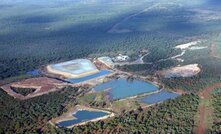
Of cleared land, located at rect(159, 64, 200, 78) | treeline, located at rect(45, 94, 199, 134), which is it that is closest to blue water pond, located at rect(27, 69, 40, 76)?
cleared land, located at rect(159, 64, 200, 78)

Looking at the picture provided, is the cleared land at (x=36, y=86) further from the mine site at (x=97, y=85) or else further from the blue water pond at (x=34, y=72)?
the blue water pond at (x=34, y=72)

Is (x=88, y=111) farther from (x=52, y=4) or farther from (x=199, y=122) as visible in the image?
(x=52, y=4)

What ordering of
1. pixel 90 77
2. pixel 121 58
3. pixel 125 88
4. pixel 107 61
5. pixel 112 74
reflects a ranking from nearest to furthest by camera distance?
1. pixel 125 88
2. pixel 90 77
3. pixel 112 74
4. pixel 107 61
5. pixel 121 58

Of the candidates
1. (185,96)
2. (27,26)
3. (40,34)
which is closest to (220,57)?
(185,96)

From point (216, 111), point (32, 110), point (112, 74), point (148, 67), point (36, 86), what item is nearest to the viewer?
point (216, 111)

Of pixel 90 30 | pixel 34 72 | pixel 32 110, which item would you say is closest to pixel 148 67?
pixel 34 72

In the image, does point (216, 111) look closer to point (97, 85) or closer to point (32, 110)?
point (97, 85)
